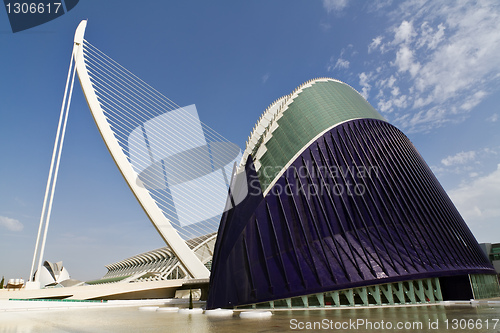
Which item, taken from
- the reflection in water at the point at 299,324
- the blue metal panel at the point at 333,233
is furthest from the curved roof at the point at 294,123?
the reflection in water at the point at 299,324

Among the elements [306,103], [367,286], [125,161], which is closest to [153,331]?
[367,286]

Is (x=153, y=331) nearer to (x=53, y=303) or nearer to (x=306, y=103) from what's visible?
(x=53, y=303)

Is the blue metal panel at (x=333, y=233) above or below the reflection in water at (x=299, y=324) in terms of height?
above

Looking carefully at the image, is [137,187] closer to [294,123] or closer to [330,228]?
[294,123]

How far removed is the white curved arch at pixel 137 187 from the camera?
80.0ft

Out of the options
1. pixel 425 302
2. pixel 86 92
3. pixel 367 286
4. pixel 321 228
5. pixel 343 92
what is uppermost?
pixel 343 92

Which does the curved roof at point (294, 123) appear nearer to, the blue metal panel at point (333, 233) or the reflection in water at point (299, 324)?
the blue metal panel at point (333, 233)

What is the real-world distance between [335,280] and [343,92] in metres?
24.4

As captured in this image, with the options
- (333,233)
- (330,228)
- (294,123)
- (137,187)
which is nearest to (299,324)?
(330,228)

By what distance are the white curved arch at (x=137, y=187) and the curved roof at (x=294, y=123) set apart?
7834 mm

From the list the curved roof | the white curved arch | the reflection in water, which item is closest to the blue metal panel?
the curved roof

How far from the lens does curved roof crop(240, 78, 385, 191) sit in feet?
86.7

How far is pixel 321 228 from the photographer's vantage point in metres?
22.8

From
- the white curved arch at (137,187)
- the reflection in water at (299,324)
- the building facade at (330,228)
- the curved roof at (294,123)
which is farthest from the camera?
the curved roof at (294,123)
